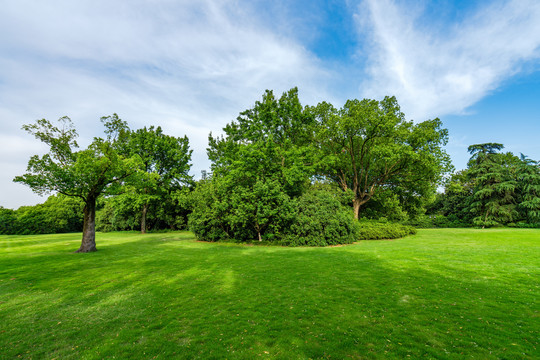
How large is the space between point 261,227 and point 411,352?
55.1 ft

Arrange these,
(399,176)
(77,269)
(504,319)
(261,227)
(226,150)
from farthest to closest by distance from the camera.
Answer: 1. (399,176)
2. (226,150)
3. (261,227)
4. (77,269)
5. (504,319)

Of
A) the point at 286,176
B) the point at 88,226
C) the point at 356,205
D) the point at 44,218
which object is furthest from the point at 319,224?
the point at 44,218

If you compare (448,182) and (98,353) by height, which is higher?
(448,182)

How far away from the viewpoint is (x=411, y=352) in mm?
4078

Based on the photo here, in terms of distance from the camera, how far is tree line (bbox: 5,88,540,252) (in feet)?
51.2

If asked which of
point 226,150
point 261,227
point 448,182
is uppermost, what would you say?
point 226,150

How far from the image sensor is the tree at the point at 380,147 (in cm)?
2431

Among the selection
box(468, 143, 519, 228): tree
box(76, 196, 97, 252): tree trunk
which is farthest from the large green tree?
box(468, 143, 519, 228): tree

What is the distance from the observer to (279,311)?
6023mm

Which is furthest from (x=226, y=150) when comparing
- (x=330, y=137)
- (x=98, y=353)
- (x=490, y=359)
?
(x=490, y=359)

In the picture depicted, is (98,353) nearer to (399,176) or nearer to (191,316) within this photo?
(191,316)

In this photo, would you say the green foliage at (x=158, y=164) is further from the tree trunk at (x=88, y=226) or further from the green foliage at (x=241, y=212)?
the tree trunk at (x=88, y=226)

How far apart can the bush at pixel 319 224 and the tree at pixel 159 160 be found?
2330cm

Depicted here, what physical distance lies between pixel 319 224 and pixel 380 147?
11.3m
